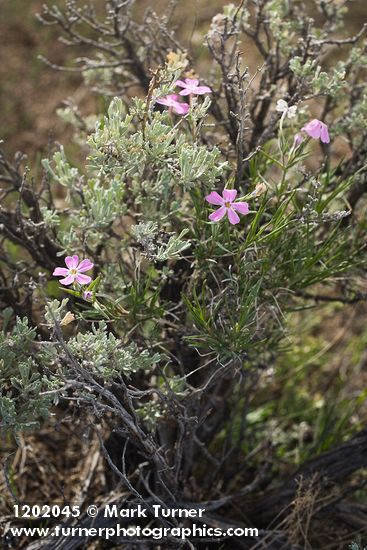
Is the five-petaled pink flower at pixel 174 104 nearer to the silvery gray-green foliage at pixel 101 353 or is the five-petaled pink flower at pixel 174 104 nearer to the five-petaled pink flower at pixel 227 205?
the five-petaled pink flower at pixel 227 205

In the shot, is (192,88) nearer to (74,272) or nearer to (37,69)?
(74,272)

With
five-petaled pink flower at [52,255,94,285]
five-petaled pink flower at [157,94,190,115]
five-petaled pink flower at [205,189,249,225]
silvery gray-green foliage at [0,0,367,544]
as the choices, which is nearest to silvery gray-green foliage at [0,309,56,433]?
silvery gray-green foliage at [0,0,367,544]

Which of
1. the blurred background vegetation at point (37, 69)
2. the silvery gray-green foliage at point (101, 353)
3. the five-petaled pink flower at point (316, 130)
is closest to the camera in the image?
the silvery gray-green foliage at point (101, 353)

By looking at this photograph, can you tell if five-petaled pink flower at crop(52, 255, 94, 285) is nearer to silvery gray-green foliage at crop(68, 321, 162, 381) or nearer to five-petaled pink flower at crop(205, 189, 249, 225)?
silvery gray-green foliage at crop(68, 321, 162, 381)

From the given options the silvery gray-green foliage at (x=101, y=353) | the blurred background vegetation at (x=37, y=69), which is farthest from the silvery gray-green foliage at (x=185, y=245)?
the blurred background vegetation at (x=37, y=69)

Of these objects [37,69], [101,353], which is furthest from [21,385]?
[37,69]

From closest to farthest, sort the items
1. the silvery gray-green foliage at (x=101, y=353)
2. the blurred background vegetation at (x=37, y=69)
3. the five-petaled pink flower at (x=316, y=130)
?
the silvery gray-green foliage at (x=101, y=353)
the five-petaled pink flower at (x=316, y=130)
the blurred background vegetation at (x=37, y=69)

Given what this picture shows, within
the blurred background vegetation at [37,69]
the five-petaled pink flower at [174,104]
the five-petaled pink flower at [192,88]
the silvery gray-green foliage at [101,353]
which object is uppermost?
the five-petaled pink flower at [192,88]
